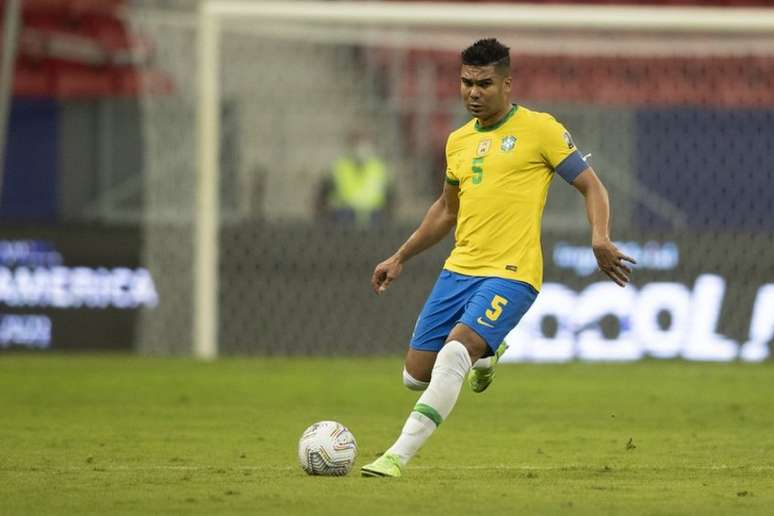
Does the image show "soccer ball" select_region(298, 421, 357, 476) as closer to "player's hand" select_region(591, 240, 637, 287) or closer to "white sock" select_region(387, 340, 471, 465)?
"white sock" select_region(387, 340, 471, 465)

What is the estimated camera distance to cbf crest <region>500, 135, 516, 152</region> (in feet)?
26.7

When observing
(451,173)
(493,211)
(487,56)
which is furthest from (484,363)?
(487,56)

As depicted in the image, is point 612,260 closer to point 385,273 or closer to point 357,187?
point 385,273

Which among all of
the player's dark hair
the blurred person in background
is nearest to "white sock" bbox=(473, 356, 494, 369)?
the player's dark hair

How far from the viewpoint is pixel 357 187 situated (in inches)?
766

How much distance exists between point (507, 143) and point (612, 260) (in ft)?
3.35

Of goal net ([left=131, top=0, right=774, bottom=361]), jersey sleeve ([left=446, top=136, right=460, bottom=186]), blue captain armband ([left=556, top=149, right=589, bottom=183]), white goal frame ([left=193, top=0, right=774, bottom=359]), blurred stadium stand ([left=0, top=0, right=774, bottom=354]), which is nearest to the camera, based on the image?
blue captain armband ([left=556, top=149, right=589, bottom=183])

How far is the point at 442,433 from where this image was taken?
10.4 meters

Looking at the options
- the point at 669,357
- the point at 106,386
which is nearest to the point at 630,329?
the point at 669,357

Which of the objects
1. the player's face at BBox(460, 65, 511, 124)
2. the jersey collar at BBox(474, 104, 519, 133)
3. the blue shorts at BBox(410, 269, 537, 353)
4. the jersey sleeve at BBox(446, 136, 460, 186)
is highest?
the player's face at BBox(460, 65, 511, 124)

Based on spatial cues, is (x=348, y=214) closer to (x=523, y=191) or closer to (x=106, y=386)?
(x=106, y=386)

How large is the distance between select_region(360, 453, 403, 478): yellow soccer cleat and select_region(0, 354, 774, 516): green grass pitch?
75mm

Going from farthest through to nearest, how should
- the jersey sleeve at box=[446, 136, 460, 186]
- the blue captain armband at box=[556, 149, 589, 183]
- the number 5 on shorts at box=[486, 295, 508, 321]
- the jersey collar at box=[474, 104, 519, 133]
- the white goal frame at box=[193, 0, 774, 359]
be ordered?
1. the white goal frame at box=[193, 0, 774, 359]
2. the jersey sleeve at box=[446, 136, 460, 186]
3. the jersey collar at box=[474, 104, 519, 133]
4. the blue captain armband at box=[556, 149, 589, 183]
5. the number 5 on shorts at box=[486, 295, 508, 321]

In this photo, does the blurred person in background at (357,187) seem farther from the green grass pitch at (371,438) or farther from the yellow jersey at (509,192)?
the yellow jersey at (509,192)
